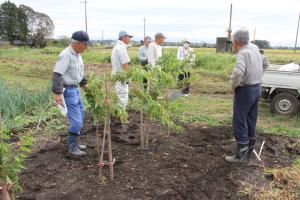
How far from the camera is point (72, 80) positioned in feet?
13.7

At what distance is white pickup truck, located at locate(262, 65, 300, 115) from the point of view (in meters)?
6.39

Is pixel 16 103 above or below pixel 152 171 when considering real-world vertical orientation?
above

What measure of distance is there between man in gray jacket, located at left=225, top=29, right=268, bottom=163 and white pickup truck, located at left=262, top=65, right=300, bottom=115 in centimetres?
241

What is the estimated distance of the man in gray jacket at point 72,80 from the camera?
395 centimetres

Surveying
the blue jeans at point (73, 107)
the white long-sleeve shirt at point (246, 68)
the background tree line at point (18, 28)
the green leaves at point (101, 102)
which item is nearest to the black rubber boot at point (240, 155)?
the white long-sleeve shirt at point (246, 68)

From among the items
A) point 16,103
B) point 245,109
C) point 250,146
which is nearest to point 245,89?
point 245,109

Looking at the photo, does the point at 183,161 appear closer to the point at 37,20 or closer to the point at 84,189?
the point at 84,189

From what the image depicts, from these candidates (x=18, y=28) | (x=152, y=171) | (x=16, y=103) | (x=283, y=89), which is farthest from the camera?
(x=18, y=28)

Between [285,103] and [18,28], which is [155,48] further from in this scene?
[18,28]

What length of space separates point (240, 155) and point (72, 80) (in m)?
2.46

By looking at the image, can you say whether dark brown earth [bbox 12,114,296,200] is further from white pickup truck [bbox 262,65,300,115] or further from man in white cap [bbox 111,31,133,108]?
white pickup truck [bbox 262,65,300,115]

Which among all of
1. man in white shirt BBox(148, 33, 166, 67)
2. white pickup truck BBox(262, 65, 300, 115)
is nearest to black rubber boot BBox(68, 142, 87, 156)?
man in white shirt BBox(148, 33, 166, 67)

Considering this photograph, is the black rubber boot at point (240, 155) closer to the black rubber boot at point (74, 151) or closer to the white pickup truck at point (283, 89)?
the black rubber boot at point (74, 151)

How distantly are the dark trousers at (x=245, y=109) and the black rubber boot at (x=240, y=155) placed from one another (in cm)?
7
